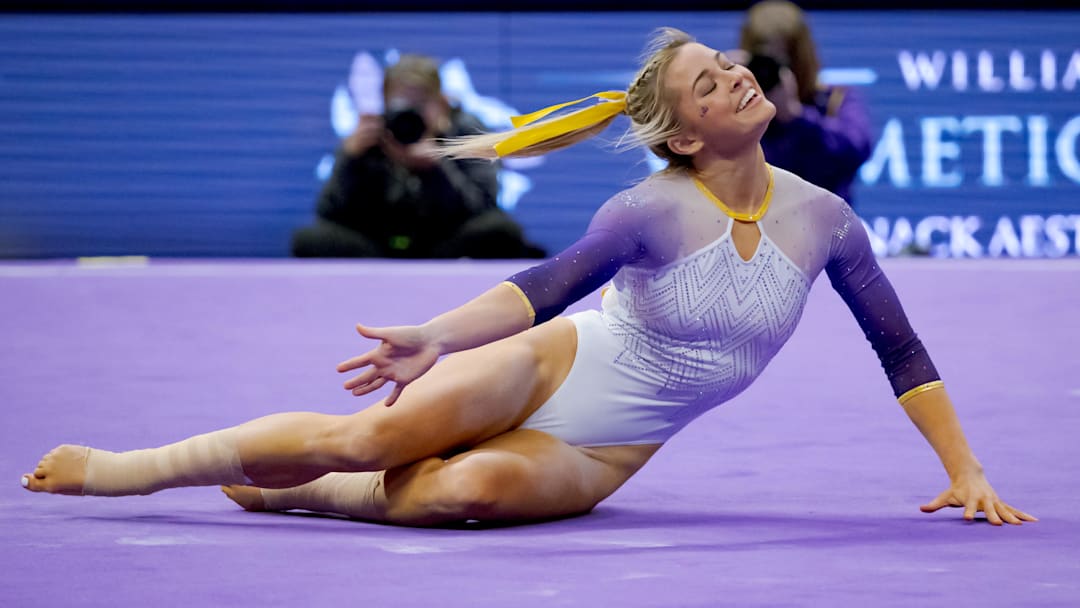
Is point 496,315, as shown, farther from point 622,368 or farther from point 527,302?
point 622,368

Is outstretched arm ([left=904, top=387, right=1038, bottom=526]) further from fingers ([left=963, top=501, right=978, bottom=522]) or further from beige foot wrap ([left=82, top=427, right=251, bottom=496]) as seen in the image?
beige foot wrap ([left=82, top=427, right=251, bottom=496])

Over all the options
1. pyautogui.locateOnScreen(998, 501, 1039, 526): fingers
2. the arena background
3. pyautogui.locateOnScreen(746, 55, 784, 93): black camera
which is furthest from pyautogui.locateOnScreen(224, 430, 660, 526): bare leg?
the arena background

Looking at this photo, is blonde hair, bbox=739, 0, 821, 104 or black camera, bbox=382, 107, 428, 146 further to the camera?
black camera, bbox=382, 107, 428, 146

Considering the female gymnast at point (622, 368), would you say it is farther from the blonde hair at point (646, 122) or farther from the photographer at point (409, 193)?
the photographer at point (409, 193)

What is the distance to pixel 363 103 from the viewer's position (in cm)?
730

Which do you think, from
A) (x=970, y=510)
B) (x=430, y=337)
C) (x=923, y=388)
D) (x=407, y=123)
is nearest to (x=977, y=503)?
(x=970, y=510)

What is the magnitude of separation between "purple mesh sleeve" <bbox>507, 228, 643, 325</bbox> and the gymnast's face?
0.81 feet

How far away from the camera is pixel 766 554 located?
247 centimetres

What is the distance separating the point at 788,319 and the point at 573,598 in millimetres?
892

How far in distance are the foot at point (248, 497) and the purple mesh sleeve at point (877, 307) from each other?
108 cm

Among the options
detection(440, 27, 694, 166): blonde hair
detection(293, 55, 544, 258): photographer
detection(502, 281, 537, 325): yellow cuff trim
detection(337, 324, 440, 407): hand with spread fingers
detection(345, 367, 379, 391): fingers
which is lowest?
detection(345, 367, 379, 391): fingers

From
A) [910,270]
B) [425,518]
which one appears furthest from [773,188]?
[910,270]

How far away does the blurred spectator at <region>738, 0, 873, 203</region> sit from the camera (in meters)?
5.93

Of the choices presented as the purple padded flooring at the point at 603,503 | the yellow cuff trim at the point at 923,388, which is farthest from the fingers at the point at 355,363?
the yellow cuff trim at the point at 923,388
